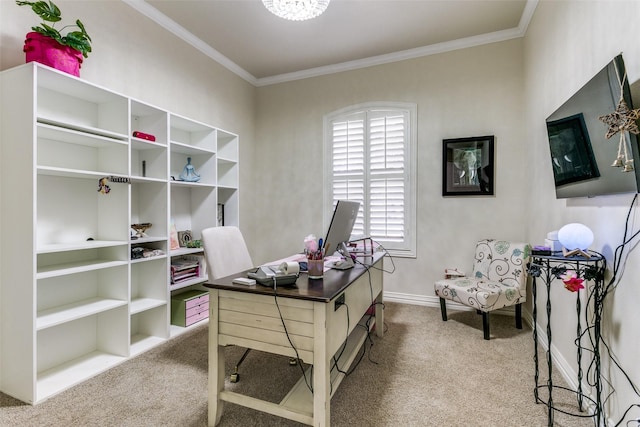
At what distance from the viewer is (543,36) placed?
8.30 ft

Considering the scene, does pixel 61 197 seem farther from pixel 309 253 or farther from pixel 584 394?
pixel 584 394

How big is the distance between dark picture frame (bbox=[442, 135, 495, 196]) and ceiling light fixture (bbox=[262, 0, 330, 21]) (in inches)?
79.0

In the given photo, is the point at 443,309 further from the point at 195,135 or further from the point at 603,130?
the point at 195,135

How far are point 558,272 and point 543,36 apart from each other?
2.15 meters

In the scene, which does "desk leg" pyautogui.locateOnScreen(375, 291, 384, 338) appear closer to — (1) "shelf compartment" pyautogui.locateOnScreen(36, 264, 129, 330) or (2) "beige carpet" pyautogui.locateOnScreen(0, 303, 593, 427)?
(2) "beige carpet" pyautogui.locateOnScreen(0, 303, 593, 427)

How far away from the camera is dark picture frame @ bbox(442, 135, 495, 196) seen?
128 inches

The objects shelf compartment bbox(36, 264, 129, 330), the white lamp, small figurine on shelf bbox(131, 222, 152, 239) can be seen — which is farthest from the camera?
small figurine on shelf bbox(131, 222, 152, 239)

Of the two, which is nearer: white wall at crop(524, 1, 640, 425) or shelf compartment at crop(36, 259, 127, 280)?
white wall at crop(524, 1, 640, 425)

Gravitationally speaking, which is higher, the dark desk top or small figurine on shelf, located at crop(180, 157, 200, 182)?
small figurine on shelf, located at crop(180, 157, 200, 182)

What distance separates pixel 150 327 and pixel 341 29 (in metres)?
3.42

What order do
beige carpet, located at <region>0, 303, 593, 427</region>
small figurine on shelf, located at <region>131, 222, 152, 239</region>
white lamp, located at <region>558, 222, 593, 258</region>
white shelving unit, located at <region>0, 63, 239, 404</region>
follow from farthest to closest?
small figurine on shelf, located at <region>131, 222, 152, 239</region> < white shelving unit, located at <region>0, 63, 239, 404</region> < beige carpet, located at <region>0, 303, 593, 427</region> < white lamp, located at <region>558, 222, 593, 258</region>

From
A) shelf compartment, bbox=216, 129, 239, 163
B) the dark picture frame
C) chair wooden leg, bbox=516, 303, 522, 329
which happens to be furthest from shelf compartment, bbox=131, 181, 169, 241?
chair wooden leg, bbox=516, 303, 522, 329

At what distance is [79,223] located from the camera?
2.30 meters

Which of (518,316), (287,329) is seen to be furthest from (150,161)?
(518,316)
